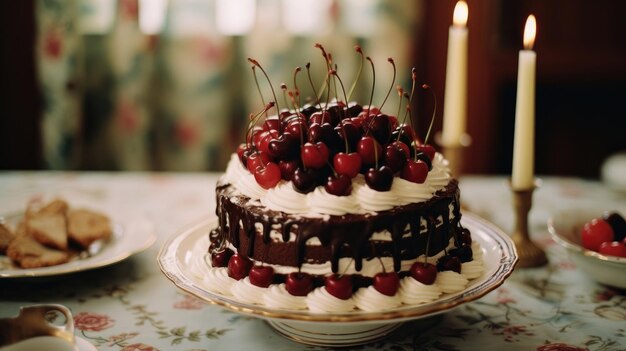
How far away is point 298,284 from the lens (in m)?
0.93

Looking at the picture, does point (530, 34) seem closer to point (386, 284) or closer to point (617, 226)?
point (617, 226)

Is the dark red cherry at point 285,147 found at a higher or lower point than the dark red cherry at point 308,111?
lower

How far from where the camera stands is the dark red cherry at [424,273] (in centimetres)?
94

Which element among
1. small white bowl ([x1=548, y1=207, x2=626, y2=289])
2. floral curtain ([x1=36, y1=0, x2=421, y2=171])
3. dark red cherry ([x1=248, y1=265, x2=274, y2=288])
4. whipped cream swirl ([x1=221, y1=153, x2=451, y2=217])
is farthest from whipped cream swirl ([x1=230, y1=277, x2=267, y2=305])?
floral curtain ([x1=36, y1=0, x2=421, y2=171])

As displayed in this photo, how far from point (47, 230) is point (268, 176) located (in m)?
0.52

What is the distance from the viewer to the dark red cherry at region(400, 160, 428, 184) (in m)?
0.99

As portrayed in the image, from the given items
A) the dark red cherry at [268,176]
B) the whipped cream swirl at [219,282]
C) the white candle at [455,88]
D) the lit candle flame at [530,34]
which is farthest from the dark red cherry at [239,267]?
the white candle at [455,88]

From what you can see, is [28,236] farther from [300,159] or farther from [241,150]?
[300,159]

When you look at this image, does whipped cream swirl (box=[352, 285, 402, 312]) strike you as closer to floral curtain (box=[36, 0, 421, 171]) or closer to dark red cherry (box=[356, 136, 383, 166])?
dark red cherry (box=[356, 136, 383, 166])

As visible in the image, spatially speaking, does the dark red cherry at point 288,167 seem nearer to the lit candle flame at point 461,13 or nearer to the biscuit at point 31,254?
the biscuit at point 31,254

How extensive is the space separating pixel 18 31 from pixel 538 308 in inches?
99.0

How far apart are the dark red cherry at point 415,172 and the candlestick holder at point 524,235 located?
39 cm

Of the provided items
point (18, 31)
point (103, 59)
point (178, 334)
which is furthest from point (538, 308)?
point (18, 31)

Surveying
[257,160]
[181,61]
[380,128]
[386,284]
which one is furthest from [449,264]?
[181,61]
